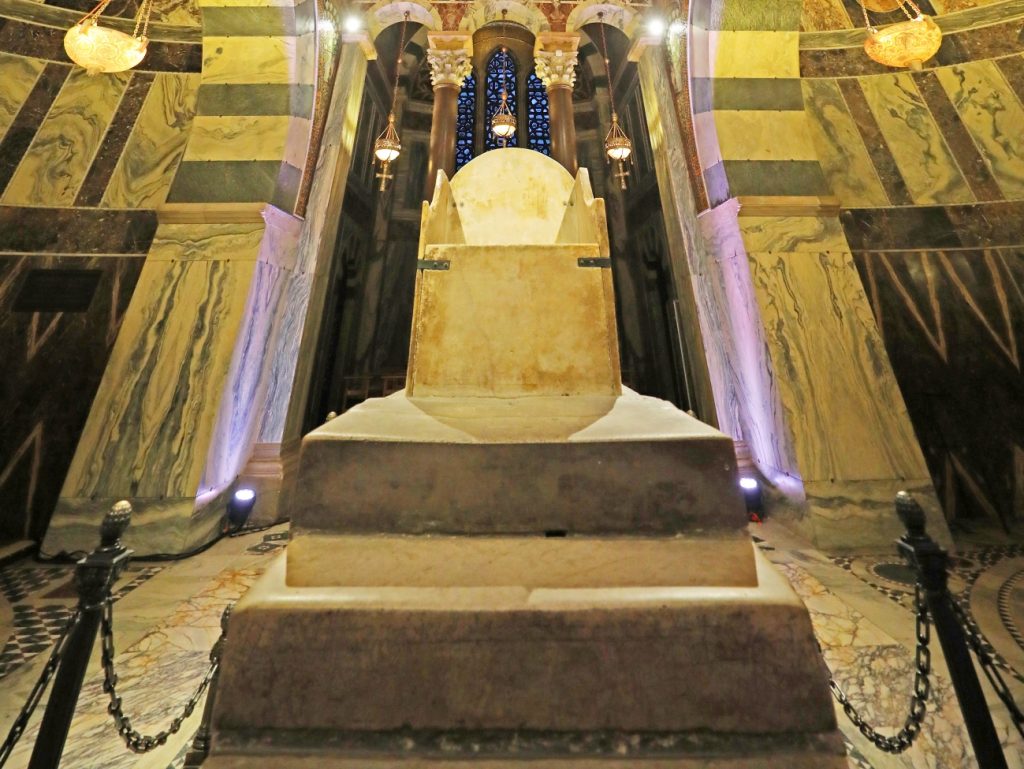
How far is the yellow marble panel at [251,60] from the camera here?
4.62 m

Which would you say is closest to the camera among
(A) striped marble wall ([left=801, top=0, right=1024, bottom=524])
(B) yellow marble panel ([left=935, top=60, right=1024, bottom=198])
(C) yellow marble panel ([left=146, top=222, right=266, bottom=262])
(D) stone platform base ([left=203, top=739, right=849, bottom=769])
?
(D) stone platform base ([left=203, top=739, right=849, bottom=769])

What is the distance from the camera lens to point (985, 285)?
4.35 m

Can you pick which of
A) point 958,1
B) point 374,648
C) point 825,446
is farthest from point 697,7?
point 374,648

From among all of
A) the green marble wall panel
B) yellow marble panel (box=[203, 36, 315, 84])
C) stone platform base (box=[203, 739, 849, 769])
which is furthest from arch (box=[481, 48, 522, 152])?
stone platform base (box=[203, 739, 849, 769])

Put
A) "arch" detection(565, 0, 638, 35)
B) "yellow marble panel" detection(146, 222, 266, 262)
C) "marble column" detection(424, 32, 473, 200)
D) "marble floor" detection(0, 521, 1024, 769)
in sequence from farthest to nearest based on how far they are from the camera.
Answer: "marble column" detection(424, 32, 473, 200), "arch" detection(565, 0, 638, 35), "yellow marble panel" detection(146, 222, 266, 262), "marble floor" detection(0, 521, 1024, 769)

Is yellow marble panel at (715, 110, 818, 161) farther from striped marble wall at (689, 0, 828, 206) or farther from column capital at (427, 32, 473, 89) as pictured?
column capital at (427, 32, 473, 89)

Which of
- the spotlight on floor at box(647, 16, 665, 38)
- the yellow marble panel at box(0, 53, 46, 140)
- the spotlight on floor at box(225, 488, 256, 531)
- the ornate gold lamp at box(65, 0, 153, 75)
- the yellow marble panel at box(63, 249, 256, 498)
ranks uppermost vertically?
the spotlight on floor at box(647, 16, 665, 38)

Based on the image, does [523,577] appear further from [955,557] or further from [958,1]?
[958,1]

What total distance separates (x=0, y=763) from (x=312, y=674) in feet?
2.75

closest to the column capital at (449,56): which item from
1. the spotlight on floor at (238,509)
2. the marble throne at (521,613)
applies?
the spotlight on floor at (238,509)

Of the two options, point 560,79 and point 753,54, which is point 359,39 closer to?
point 560,79

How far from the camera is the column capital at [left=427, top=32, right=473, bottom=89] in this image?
7133 millimetres

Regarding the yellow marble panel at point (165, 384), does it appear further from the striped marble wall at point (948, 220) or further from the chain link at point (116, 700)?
the striped marble wall at point (948, 220)

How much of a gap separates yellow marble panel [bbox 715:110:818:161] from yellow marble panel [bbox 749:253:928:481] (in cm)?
116
